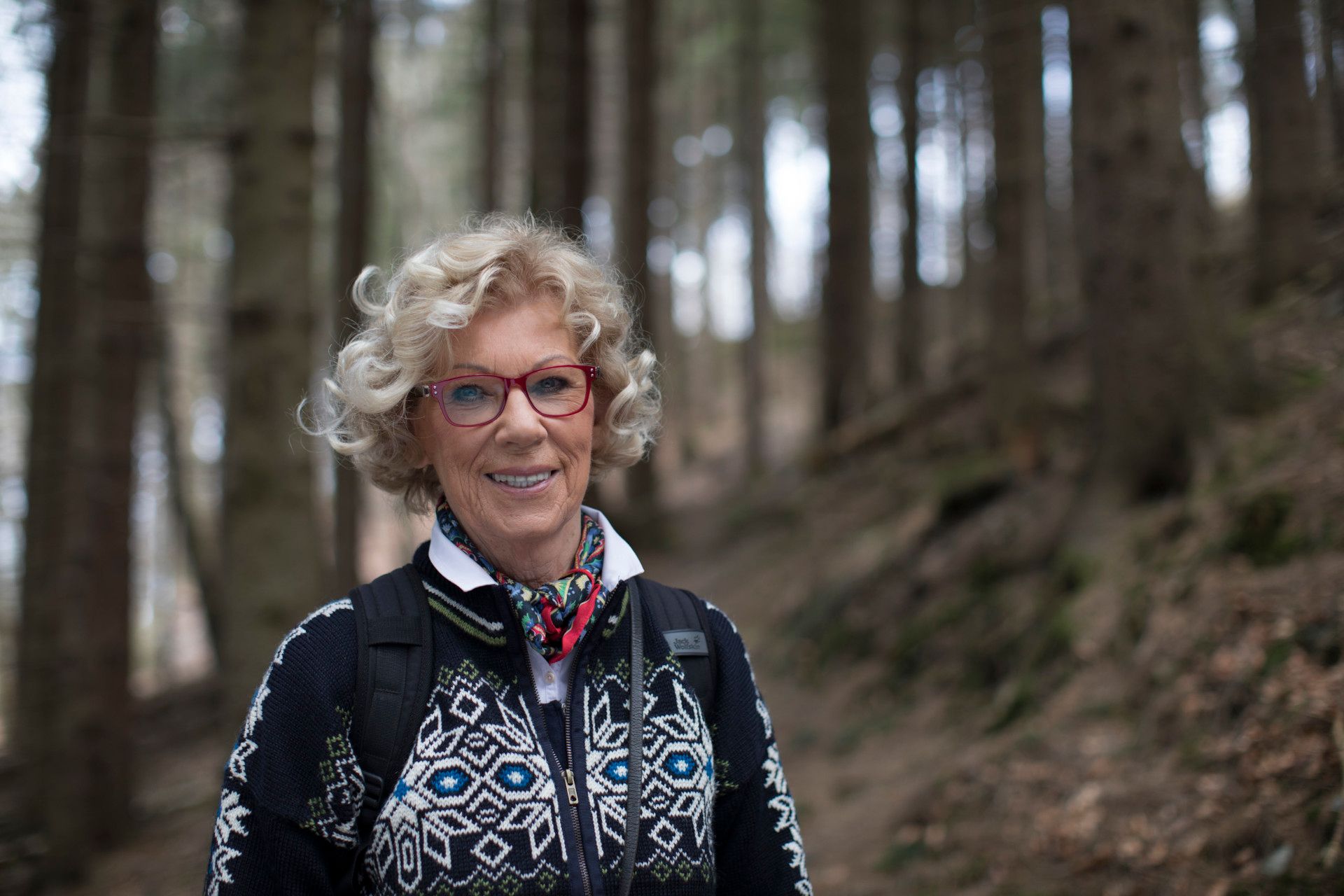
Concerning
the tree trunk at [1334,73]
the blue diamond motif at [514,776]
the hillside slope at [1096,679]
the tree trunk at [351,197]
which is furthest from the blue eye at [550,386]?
the tree trunk at [351,197]

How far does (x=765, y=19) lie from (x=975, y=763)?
55.9 ft

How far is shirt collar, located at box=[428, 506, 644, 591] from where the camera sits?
1958 millimetres

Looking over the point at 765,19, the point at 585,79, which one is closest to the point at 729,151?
the point at 765,19

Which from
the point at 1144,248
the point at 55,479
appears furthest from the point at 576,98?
the point at 1144,248

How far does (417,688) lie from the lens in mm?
1831

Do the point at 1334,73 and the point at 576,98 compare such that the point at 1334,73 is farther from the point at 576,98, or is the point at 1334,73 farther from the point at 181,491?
the point at 181,491

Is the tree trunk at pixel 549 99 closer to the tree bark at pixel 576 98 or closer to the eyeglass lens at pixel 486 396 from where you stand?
the tree bark at pixel 576 98

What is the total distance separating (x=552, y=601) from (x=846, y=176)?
12705 mm

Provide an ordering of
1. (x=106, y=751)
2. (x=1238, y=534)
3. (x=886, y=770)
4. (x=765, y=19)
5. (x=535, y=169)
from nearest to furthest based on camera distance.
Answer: (x=1238, y=534), (x=886, y=770), (x=106, y=751), (x=535, y=169), (x=765, y=19)

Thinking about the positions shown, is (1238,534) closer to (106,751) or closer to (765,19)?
(106,751)

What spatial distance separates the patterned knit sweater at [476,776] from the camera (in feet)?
5.80

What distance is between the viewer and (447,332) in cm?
205

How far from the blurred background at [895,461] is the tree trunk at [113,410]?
31 mm

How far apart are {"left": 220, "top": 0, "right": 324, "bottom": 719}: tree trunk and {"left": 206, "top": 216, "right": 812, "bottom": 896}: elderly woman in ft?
8.60
